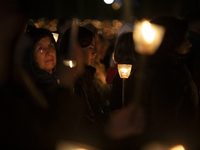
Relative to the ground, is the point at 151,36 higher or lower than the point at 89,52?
higher

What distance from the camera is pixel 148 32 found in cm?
233

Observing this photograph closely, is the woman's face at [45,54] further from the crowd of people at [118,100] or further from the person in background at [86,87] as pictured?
the person in background at [86,87]

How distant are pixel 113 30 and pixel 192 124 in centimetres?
1520

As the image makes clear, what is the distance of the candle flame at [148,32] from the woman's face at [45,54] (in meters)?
1.00

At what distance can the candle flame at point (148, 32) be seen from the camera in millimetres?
2320

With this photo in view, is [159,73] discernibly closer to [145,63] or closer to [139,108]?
[145,63]

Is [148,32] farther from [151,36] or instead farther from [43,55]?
[43,55]

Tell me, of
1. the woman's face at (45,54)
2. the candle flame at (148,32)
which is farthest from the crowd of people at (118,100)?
the candle flame at (148,32)

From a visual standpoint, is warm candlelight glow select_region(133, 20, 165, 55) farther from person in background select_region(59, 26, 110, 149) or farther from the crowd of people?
person in background select_region(59, 26, 110, 149)

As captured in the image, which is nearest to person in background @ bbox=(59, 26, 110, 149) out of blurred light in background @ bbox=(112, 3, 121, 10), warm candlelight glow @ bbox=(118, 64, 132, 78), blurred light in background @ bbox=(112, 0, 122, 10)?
warm candlelight glow @ bbox=(118, 64, 132, 78)

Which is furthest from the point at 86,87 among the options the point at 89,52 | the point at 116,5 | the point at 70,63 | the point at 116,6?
the point at 116,6

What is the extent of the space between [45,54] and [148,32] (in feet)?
3.51

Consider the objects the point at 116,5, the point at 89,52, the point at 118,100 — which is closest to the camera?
the point at 89,52

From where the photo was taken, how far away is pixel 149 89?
7.33 feet
